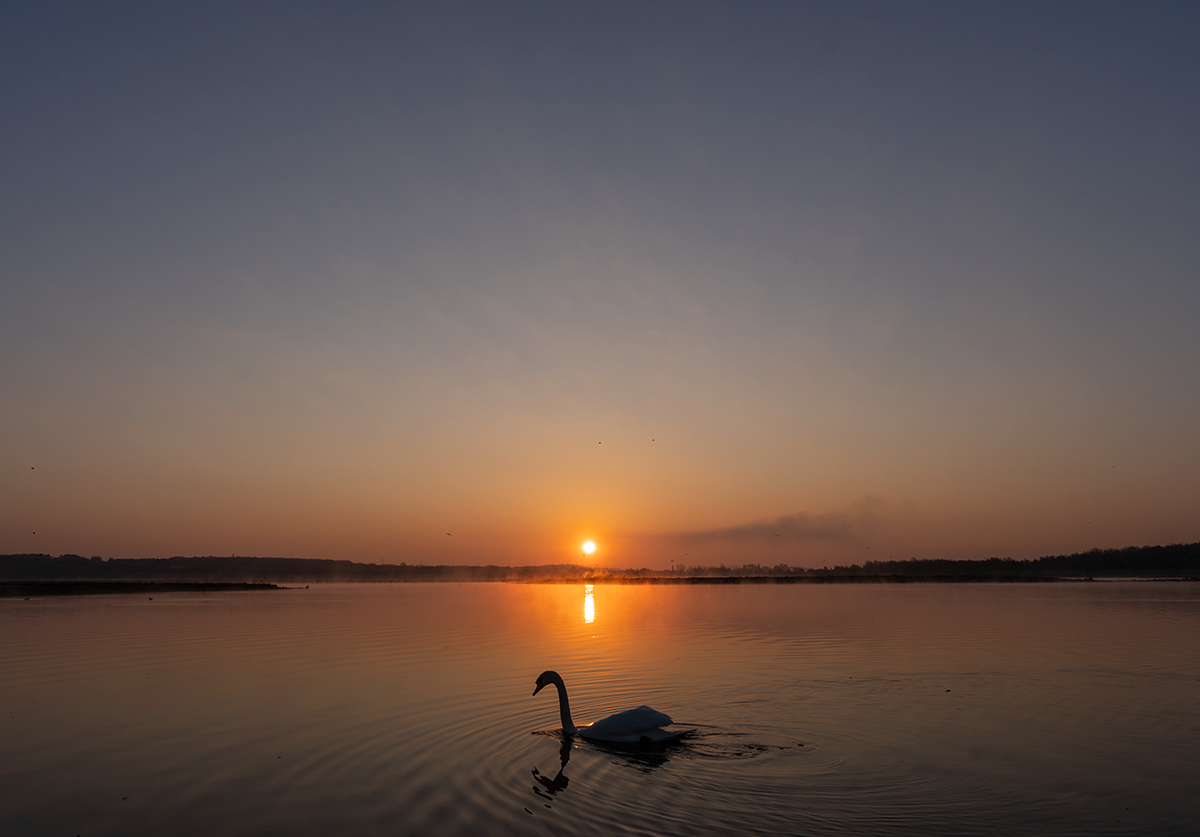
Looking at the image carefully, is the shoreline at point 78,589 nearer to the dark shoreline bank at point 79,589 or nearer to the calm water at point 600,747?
the dark shoreline bank at point 79,589

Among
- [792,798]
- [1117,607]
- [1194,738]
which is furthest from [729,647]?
[1117,607]

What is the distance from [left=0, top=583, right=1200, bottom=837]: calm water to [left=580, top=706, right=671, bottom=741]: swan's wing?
38cm

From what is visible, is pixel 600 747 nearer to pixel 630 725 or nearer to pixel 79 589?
pixel 630 725

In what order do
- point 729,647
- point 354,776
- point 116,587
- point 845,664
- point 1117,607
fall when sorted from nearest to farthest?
point 354,776
point 845,664
point 729,647
point 1117,607
point 116,587

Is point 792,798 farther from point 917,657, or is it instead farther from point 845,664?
point 917,657

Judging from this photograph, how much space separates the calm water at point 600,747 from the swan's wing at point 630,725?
384 millimetres

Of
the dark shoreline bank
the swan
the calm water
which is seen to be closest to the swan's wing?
the swan

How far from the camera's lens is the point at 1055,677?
20.8 meters

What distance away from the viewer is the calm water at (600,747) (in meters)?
10.1

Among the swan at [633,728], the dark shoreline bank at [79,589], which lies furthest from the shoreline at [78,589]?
the swan at [633,728]

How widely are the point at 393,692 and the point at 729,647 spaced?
13965 mm

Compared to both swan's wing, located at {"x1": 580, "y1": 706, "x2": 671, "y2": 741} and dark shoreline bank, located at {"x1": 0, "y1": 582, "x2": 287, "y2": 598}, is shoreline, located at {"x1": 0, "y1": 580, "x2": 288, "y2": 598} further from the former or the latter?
swan's wing, located at {"x1": 580, "y1": 706, "x2": 671, "y2": 741}

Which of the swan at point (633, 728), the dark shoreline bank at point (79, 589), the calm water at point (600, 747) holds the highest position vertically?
the swan at point (633, 728)

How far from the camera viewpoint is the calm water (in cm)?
1010
